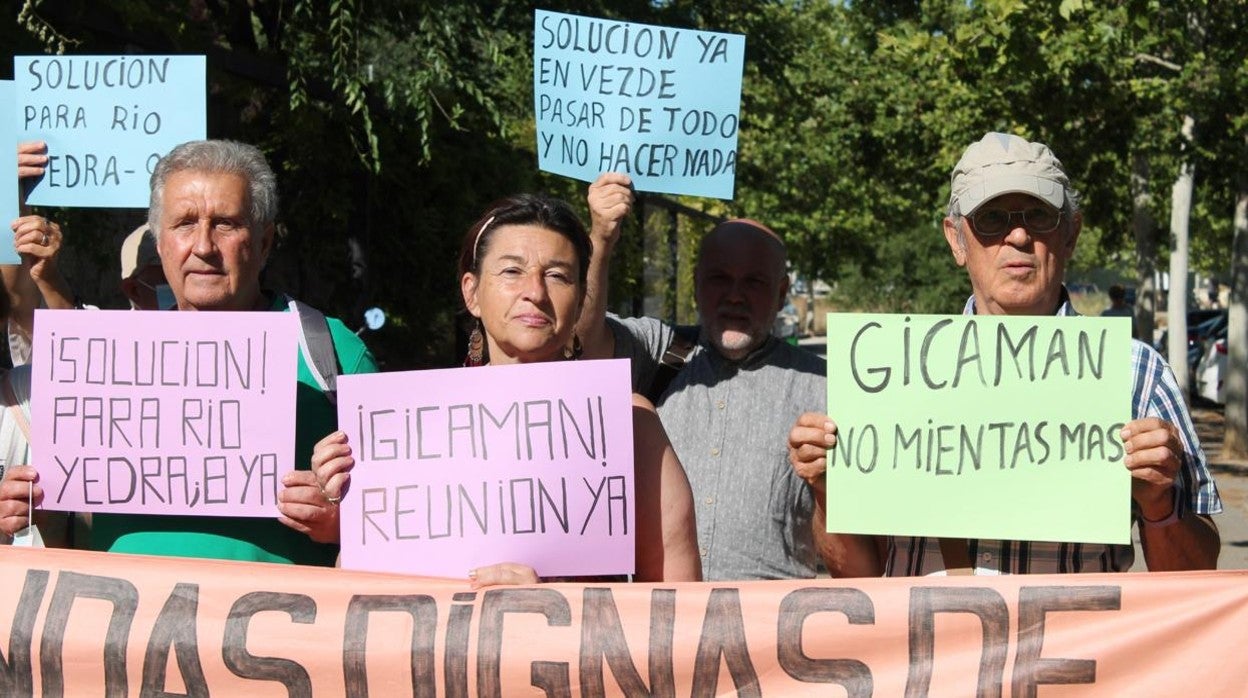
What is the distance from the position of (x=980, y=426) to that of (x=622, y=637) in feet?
2.64

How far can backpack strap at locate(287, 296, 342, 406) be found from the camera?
3.25 m

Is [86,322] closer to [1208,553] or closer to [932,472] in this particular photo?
[932,472]

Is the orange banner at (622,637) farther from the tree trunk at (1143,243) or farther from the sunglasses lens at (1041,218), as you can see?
the tree trunk at (1143,243)

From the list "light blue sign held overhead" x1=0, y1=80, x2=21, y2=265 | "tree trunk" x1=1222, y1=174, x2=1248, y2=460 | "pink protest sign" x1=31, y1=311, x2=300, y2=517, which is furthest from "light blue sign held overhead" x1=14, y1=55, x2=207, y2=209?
"tree trunk" x1=1222, y1=174, x2=1248, y2=460

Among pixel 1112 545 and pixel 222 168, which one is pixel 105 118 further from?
pixel 1112 545

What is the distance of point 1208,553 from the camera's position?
298cm

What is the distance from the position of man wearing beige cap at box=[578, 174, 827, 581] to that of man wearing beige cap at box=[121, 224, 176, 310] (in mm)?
1335

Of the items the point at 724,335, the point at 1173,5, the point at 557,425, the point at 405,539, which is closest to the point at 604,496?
the point at 557,425

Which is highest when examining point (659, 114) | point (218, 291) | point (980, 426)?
point (659, 114)

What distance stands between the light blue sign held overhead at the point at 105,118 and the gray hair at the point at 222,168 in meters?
0.72

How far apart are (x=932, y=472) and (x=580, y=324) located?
47.1 inches

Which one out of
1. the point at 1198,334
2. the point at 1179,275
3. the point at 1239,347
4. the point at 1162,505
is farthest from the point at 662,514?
the point at 1198,334

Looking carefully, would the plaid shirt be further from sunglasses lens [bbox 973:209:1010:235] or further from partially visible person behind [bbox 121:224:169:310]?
partially visible person behind [bbox 121:224:169:310]

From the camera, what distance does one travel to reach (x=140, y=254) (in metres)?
4.34
